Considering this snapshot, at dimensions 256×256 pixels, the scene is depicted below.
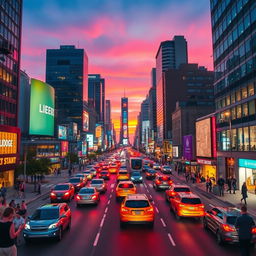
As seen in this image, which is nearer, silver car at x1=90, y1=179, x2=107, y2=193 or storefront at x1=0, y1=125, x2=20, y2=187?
silver car at x1=90, y1=179, x2=107, y2=193

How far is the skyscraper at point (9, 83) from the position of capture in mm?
40438

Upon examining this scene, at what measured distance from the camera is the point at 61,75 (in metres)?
180

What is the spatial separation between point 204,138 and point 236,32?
1886 cm

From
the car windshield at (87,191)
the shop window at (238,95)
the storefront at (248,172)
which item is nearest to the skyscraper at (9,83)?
the car windshield at (87,191)

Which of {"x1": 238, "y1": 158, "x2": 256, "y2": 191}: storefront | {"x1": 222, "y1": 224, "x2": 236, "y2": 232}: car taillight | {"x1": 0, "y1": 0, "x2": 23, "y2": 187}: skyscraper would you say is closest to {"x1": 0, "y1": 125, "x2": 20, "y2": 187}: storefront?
{"x1": 0, "y1": 0, "x2": 23, "y2": 187}: skyscraper

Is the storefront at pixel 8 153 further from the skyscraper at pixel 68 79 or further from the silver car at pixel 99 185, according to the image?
the skyscraper at pixel 68 79

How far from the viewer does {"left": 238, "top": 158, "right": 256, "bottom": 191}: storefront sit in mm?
30684

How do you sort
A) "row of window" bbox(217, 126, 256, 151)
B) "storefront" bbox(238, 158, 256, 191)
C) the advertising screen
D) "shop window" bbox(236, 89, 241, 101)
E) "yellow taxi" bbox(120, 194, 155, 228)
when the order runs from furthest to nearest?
the advertising screen < "shop window" bbox(236, 89, 241, 101) < "row of window" bbox(217, 126, 256, 151) < "storefront" bbox(238, 158, 256, 191) < "yellow taxi" bbox(120, 194, 155, 228)

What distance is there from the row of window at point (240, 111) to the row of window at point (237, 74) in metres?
4.00

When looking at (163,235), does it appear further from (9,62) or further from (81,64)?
(81,64)

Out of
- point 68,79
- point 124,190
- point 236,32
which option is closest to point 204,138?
point 236,32

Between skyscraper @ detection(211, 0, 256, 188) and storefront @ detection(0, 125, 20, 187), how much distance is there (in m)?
32.4

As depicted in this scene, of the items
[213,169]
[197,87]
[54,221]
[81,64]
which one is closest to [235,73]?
[213,169]

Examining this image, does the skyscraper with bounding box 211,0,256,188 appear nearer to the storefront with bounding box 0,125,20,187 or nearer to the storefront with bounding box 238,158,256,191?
the storefront with bounding box 238,158,256,191
